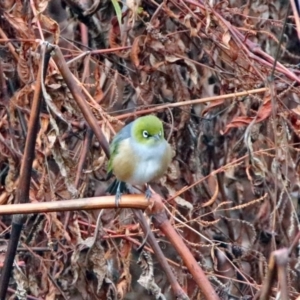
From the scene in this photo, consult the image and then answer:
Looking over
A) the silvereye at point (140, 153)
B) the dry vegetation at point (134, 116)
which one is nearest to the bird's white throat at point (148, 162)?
the silvereye at point (140, 153)

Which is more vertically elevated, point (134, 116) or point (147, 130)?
point (147, 130)

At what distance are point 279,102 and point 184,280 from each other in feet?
3.64

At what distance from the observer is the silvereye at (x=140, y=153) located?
9.00ft

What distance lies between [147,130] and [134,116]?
0.52 meters

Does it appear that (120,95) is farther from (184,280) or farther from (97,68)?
(184,280)

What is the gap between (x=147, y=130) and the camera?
280 cm

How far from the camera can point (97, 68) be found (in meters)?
3.10

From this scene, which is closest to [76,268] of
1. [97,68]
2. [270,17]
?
[97,68]

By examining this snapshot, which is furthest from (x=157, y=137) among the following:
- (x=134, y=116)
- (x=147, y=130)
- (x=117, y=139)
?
(x=134, y=116)

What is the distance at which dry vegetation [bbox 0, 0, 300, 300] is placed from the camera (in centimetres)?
274

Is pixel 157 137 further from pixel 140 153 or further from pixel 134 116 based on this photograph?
pixel 134 116

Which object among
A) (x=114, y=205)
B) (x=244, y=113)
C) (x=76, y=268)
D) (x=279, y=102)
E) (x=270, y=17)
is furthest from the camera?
(x=270, y=17)

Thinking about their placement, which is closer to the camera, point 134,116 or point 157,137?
point 157,137

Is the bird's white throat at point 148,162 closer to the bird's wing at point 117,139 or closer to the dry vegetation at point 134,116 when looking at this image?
the bird's wing at point 117,139
